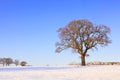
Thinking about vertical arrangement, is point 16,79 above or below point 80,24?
below

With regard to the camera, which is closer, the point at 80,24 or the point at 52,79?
the point at 52,79

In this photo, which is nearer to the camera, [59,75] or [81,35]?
[59,75]

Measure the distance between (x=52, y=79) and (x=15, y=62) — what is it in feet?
174

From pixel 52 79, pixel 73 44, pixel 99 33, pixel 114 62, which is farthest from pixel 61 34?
pixel 52 79

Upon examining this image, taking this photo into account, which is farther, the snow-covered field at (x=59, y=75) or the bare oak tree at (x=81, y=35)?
the bare oak tree at (x=81, y=35)

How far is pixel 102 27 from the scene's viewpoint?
54594mm

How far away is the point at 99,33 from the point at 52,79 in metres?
37.6

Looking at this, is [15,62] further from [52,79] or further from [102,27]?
[52,79]

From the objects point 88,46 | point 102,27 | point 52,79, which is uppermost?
point 102,27

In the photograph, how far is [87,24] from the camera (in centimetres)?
5384

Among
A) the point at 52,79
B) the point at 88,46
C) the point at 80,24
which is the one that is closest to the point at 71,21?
the point at 80,24

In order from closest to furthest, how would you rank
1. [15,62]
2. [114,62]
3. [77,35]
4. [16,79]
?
1. [16,79]
2. [77,35]
3. [114,62]
4. [15,62]

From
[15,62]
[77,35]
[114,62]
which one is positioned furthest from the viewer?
[15,62]

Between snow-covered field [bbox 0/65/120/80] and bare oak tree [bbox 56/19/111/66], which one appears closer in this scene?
snow-covered field [bbox 0/65/120/80]
